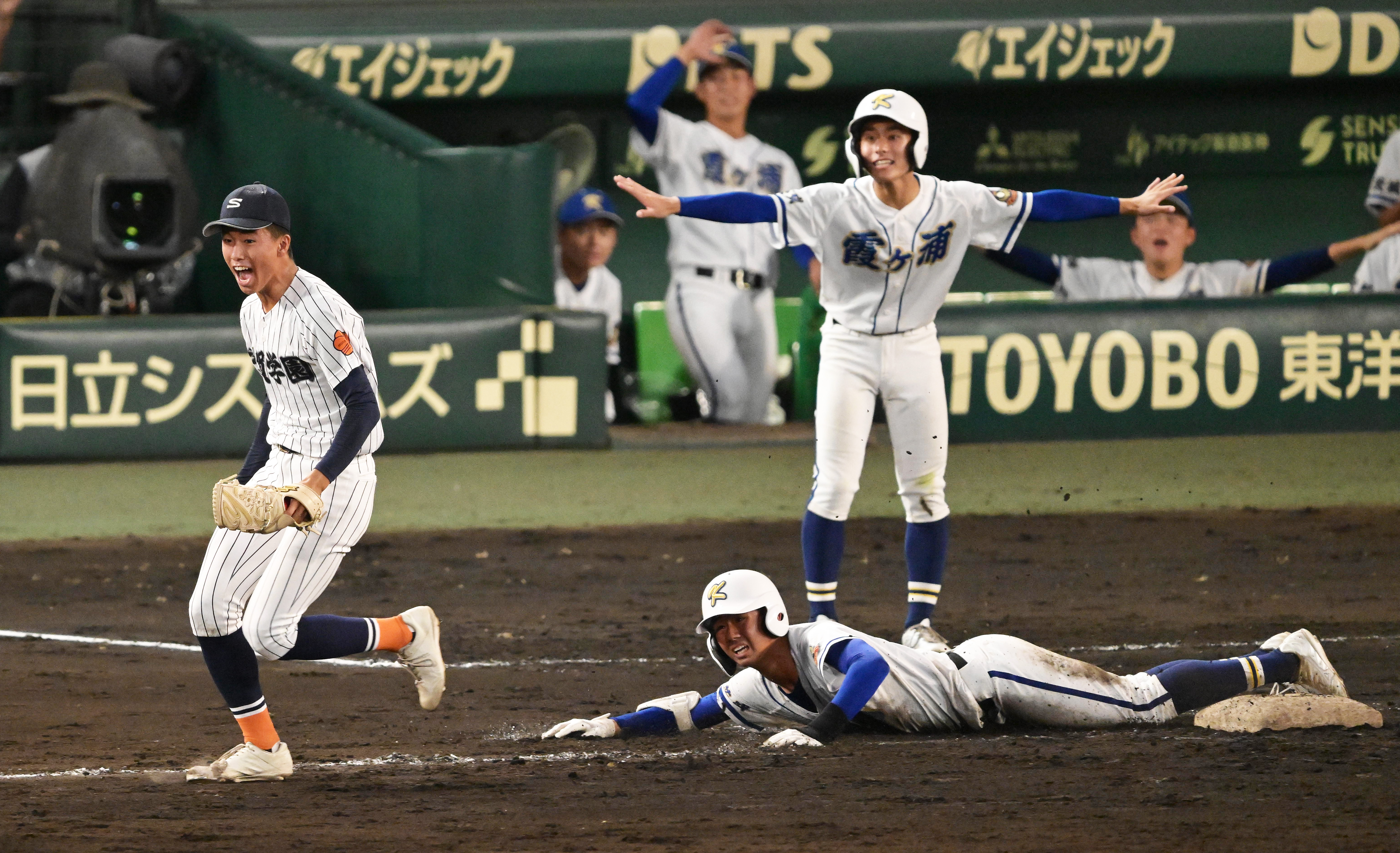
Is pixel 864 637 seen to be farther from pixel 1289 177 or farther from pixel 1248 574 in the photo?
pixel 1289 177

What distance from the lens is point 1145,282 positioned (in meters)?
10.9

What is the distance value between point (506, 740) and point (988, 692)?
4.66 ft

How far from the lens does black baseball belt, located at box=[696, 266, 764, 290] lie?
11070 mm

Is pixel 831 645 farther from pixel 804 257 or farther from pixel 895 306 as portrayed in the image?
pixel 804 257

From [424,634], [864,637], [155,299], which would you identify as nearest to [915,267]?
[864,637]

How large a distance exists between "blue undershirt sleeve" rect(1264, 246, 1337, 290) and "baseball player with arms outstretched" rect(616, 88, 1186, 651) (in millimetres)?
3075

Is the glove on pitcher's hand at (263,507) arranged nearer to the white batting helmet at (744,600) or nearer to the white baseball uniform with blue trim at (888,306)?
the white batting helmet at (744,600)

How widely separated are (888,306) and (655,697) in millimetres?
1572

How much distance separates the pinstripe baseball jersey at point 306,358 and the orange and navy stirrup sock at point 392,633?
554 millimetres

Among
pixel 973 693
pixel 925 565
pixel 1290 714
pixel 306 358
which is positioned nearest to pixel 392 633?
pixel 306 358

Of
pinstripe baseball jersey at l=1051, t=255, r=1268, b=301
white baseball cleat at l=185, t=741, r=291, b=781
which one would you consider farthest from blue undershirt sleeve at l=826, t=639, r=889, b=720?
pinstripe baseball jersey at l=1051, t=255, r=1268, b=301

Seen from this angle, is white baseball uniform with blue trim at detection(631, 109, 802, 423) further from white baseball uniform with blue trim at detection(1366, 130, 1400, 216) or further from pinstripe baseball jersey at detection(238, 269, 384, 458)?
pinstripe baseball jersey at detection(238, 269, 384, 458)

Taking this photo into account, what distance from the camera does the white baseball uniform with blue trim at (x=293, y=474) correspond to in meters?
4.86

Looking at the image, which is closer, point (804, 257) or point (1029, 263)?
point (1029, 263)
